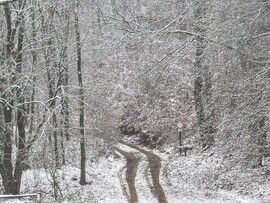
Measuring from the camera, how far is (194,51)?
43.9ft

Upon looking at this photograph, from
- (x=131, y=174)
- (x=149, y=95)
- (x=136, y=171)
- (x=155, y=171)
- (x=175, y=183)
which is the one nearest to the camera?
(x=149, y=95)

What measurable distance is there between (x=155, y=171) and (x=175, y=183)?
3.12m

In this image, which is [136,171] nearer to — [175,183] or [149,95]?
[175,183]

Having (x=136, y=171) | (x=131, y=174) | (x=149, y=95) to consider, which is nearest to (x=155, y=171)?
(x=136, y=171)

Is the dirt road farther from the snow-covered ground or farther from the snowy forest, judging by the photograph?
the snow-covered ground

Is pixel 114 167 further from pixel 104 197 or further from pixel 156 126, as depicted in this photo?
pixel 156 126

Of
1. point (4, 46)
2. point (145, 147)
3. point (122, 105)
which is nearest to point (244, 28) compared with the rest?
point (4, 46)

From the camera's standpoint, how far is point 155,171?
21.7 metres

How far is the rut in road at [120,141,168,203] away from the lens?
16.4 m

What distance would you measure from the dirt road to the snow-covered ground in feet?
0.74

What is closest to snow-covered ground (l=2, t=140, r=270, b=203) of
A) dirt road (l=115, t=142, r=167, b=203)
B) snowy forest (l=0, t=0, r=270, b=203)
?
snowy forest (l=0, t=0, r=270, b=203)

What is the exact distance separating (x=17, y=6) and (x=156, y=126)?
1856cm

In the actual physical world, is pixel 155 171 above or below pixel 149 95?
below

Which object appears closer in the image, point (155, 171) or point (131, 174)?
point (131, 174)
